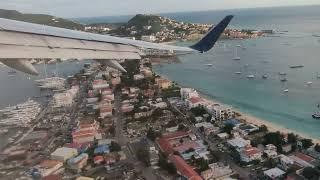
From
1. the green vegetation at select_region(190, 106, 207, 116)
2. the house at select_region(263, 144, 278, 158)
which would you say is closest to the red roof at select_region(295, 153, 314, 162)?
the house at select_region(263, 144, 278, 158)

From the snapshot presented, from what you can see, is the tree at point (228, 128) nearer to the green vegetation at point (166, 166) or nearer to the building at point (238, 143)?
the building at point (238, 143)

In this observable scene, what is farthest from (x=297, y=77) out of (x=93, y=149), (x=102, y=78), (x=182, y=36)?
(x=182, y=36)

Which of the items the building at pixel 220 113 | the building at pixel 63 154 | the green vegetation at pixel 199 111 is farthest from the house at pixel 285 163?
the building at pixel 63 154

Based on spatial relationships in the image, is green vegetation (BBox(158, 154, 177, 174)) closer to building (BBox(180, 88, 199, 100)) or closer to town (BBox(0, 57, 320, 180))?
town (BBox(0, 57, 320, 180))

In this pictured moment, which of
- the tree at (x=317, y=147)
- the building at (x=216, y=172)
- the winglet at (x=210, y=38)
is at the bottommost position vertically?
the building at (x=216, y=172)

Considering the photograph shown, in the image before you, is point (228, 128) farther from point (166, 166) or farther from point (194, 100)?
point (194, 100)
